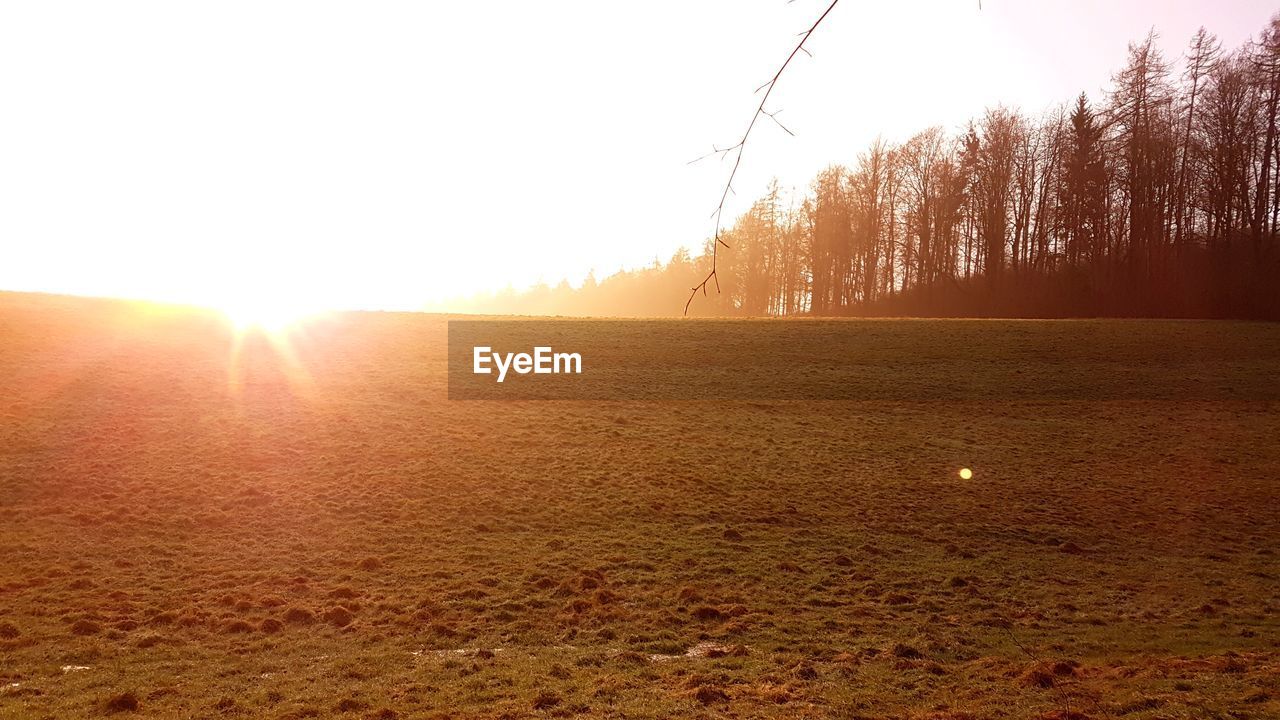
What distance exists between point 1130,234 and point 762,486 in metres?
36.7

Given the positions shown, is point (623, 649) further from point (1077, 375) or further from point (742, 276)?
point (742, 276)

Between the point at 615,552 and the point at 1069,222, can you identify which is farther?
the point at 1069,222

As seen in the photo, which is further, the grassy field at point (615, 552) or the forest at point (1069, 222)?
the forest at point (1069, 222)

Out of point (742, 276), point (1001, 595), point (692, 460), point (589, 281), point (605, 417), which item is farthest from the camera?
point (589, 281)

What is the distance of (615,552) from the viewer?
36.5ft

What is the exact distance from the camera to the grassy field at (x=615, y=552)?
650cm

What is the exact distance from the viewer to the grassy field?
650 centimetres

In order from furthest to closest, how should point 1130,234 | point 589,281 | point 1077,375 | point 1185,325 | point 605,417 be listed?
point 589,281 < point 1130,234 < point 1185,325 < point 1077,375 < point 605,417

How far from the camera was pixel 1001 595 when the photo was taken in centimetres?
964

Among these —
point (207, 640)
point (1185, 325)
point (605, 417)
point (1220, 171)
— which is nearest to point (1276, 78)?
point (1220, 171)

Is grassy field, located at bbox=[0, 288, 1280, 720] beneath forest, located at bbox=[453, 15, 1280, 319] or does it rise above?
beneath

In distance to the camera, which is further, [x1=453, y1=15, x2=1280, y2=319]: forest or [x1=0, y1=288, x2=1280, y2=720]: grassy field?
[x1=453, y1=15, x2=1280, y2=319]: forest

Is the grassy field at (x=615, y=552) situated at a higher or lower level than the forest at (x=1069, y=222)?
lower

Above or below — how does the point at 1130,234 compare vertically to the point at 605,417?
above
